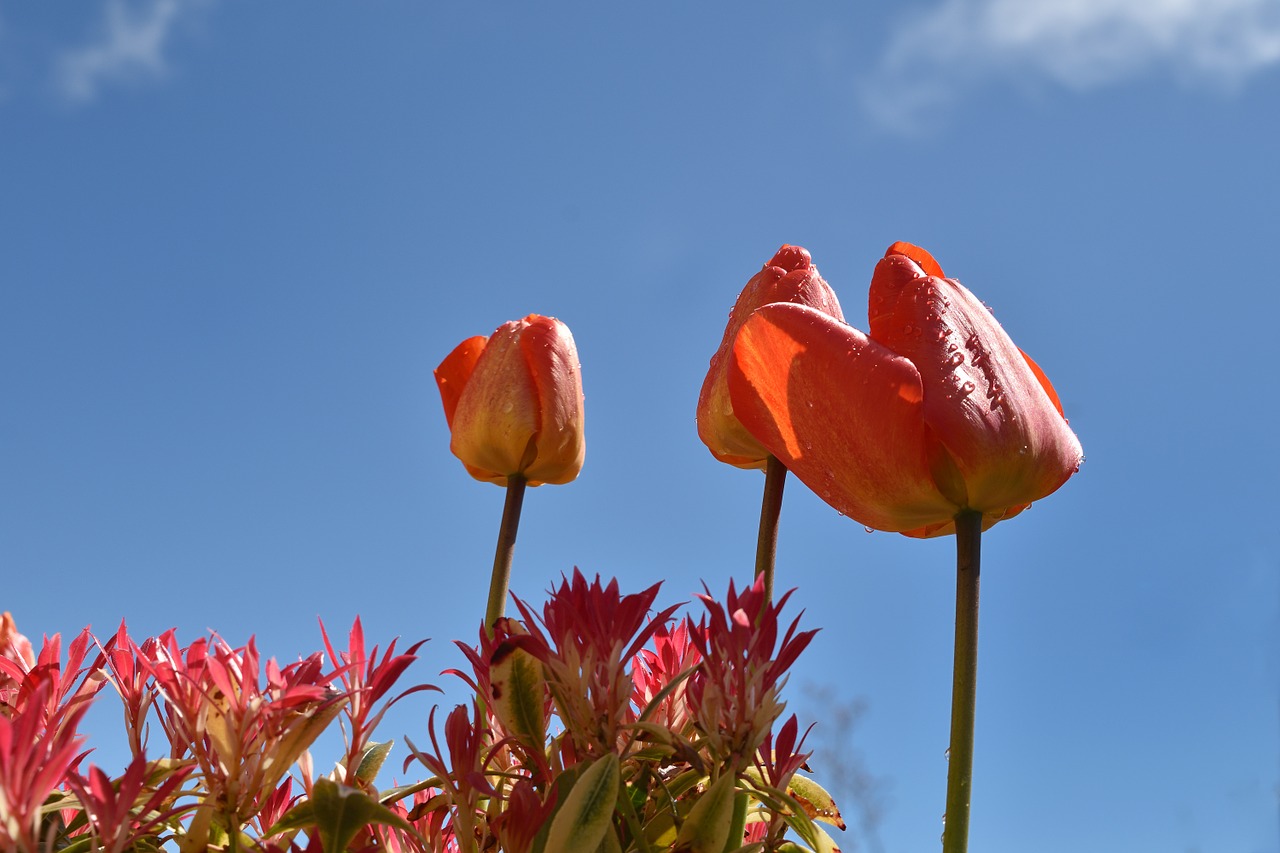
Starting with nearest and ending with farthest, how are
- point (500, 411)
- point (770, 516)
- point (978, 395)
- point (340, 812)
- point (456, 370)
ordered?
point (340, 812) < point (978, 395) < point (770, 516) < point (500, 411) < point (456, 370)

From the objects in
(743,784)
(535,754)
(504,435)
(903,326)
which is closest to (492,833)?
(535,754)

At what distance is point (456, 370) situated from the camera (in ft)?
4.94

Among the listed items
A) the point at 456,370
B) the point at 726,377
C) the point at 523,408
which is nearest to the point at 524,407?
the point at 523,408

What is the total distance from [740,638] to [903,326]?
0.33m

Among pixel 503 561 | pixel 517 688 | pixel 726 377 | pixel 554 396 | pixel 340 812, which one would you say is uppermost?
pixel 554 396

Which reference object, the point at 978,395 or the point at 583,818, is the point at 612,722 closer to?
the point at 583,818

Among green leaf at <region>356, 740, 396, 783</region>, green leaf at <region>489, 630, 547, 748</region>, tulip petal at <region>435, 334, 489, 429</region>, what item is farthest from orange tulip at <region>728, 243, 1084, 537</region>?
tulip petal at <region>435, 334, 489, 429</region>

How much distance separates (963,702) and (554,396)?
2.34 feet

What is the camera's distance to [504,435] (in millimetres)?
1355

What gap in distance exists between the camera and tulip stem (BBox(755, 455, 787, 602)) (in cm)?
99

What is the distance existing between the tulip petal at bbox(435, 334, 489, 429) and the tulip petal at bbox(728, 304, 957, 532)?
2.07 feet

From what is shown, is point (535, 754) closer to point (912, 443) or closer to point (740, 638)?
point (740, 638)

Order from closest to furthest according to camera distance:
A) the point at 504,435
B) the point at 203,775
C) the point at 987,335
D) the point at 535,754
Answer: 1. the point at 203,775
2. the point at 535,754
3. the point at 987,335
4. the point at 504,435

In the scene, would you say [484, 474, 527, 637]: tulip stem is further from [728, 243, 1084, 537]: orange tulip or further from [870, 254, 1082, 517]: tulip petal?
[870, 254, 1082, 517]: tulip petal
